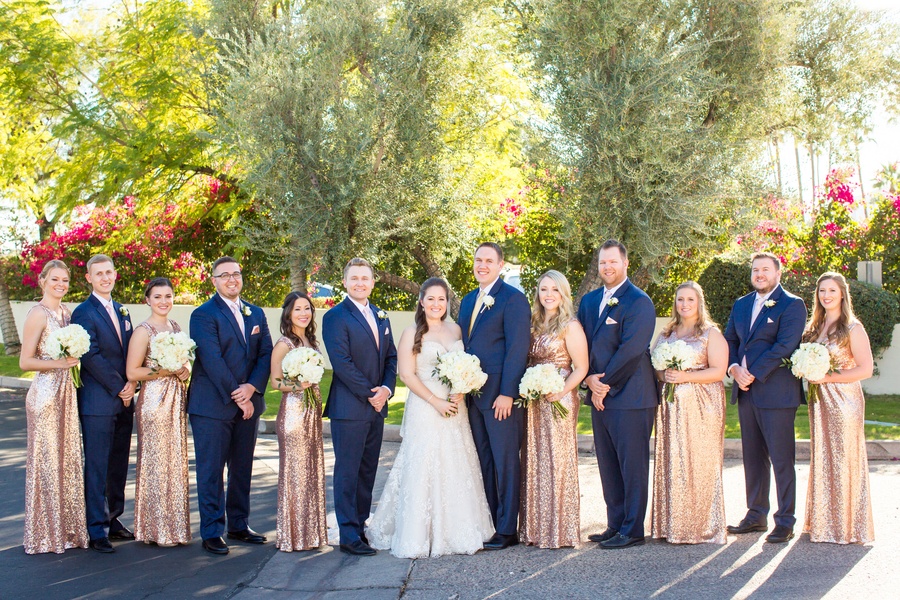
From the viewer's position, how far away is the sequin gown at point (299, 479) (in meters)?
6.41

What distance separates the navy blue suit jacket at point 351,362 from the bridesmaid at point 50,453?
2017 millimetres

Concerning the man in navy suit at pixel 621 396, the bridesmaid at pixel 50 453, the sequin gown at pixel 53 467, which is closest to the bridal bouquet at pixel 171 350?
the bridesmaid at pixel 50 453

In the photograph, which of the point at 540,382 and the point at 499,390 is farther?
the point at 499,390

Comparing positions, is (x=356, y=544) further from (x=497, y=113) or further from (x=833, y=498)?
(x=497, y=113)

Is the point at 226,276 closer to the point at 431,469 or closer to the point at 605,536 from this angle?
the point at 431,469

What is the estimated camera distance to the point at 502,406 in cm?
638

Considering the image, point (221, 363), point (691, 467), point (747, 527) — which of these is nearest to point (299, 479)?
point (221, 363)

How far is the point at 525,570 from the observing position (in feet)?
19.2

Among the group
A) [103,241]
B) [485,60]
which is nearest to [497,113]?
[485,60]

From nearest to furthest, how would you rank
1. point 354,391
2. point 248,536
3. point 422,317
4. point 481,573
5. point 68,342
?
point 481,573 < point 68,342 < point 354,391 < point 422,317 < point 248,536

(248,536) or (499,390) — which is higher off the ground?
(499,390)

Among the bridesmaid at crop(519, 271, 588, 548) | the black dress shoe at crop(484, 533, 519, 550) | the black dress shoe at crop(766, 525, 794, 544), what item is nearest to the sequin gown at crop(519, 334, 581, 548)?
the bridesmaid at crop(519, 271, 588, 548)

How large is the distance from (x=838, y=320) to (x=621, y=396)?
193 cm

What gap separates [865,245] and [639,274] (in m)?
4.58
